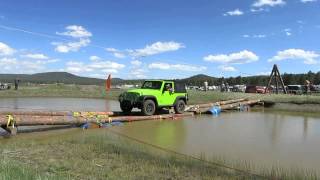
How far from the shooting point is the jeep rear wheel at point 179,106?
83.3ft

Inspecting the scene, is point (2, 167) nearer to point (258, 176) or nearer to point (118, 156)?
point (118, 156)

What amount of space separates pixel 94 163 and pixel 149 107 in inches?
537

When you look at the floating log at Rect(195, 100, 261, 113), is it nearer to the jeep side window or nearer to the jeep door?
the jeep door

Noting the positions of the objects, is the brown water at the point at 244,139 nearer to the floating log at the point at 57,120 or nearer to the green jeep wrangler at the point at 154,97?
the floating log at the point at 57,120

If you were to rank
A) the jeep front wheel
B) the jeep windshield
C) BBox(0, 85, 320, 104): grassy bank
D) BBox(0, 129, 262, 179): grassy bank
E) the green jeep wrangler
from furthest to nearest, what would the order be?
BBox(0, 85, 320, 104): grassy bank < the jeep windshield < the green jeep wrangler < the jeep front wheel < BBox(0, 129, 262, 179): grassy bank

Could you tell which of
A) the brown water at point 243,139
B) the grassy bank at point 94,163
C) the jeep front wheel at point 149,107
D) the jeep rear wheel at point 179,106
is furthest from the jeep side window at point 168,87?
the grassy bank at point 94,163

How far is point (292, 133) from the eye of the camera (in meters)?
17.8

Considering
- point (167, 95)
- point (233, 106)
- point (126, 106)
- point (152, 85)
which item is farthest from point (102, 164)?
point (233, 106)

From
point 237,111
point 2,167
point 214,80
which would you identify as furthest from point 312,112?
point 214,80

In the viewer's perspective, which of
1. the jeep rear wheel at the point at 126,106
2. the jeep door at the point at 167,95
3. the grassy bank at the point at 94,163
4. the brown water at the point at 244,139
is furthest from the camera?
the jeep door at the point at 167,95

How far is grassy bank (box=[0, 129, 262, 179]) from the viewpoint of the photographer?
8594mm

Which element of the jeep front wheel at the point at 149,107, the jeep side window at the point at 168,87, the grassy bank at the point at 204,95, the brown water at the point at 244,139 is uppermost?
the jeep side window at the point at 168,87

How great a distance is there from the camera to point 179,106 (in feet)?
84.2

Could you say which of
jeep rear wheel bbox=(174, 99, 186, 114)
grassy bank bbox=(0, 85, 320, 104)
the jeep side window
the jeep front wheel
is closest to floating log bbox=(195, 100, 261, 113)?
grassy bank bbox=(0, 85, 320, 104)
